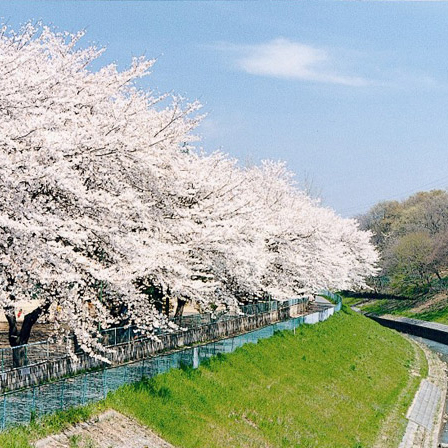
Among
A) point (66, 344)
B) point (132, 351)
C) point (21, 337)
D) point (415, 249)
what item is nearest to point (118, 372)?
point (21, 337)

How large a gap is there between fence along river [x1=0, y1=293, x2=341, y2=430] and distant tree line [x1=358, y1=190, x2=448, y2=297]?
192 ft

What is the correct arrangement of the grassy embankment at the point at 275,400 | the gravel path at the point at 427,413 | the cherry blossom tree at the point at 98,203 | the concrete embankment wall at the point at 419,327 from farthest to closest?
the concrete embankment wall at the point at 419,327
the gravel path at the point at 427,413
the grassy embankment at the point at 275,400
the cherry blossom tree at the point at 98,203

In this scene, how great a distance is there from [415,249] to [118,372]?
83.2 metres

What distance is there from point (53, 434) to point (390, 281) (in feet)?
305

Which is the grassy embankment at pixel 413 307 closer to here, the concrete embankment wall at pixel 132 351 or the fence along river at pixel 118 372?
the concrete embankment wall at pixel 132 351

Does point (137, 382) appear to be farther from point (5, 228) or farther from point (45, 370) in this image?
point (5, 228)

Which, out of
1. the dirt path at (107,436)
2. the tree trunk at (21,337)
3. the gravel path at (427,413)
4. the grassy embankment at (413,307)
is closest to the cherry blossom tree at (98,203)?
the tree trunk at (21,337)

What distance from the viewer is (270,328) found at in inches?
1516

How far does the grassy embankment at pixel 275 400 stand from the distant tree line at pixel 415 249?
52379 millimetres

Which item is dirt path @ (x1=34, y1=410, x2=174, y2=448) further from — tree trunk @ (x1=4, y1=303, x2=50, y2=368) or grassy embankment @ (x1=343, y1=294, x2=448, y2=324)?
grassy embankment @ (x1=343, y1=294, x2=448, y2=324)

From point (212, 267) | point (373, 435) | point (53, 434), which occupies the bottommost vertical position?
point (373, 435)

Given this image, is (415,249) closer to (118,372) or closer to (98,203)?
(118,372)

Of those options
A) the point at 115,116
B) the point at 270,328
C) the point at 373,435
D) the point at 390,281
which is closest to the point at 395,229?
the point at 390,281

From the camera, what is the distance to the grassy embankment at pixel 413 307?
261 ft
